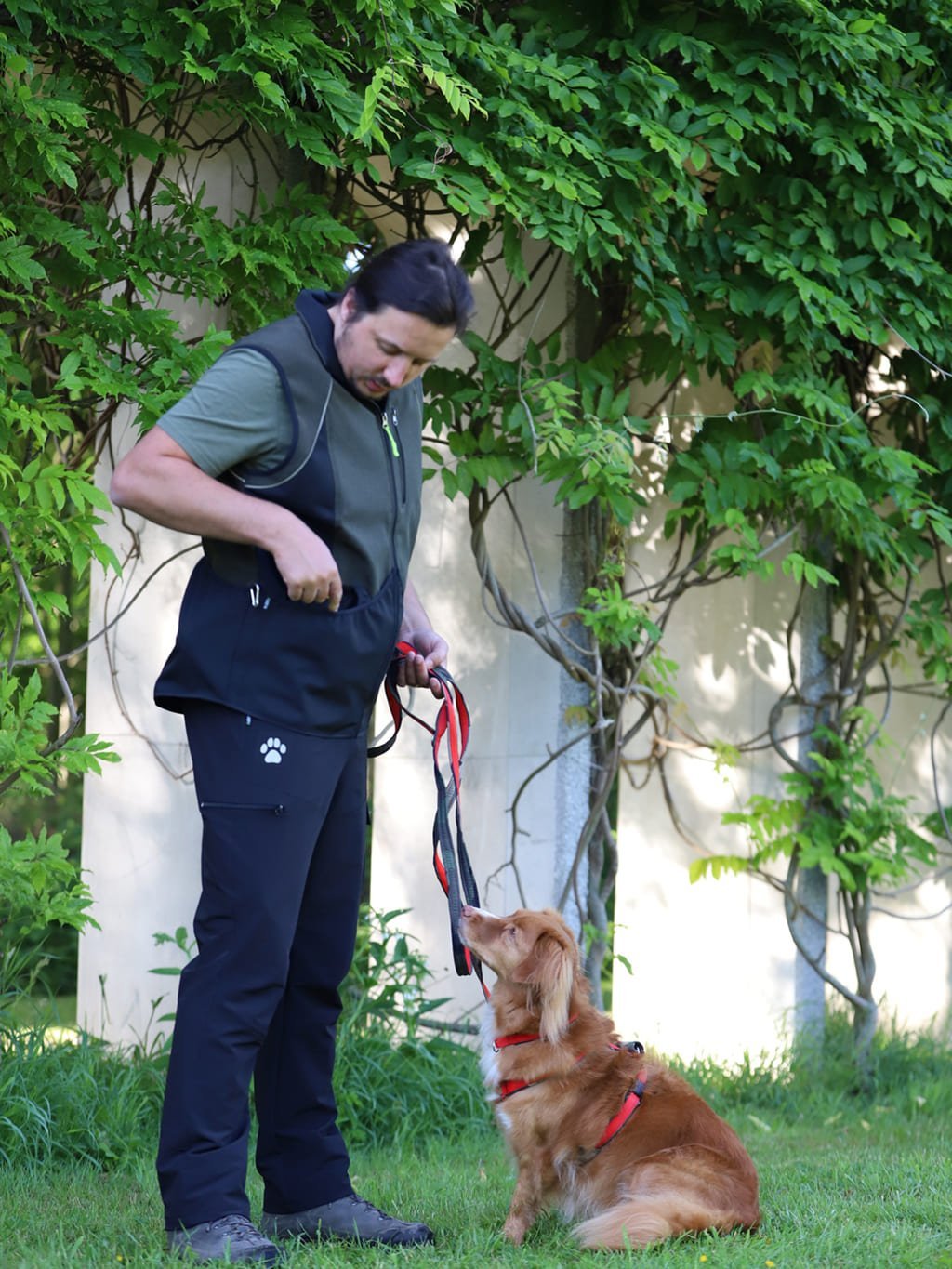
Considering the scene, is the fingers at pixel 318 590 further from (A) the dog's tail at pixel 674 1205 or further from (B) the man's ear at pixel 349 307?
(A) the dog's tail at pixel 674 1205

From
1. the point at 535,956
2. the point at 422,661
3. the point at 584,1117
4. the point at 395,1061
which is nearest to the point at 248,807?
the point at 422,661

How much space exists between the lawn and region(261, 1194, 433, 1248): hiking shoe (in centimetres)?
8

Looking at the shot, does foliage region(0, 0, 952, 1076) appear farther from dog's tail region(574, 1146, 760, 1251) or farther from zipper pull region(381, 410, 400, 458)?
dog's tail region(574, 1146, 760, 1251)

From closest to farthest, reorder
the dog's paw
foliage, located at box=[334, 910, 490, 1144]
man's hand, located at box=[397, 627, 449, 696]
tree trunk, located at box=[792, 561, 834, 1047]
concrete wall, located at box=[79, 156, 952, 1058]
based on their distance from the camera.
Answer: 1. the dog's paw
2. man's hand, located at box=[397, 627, 449, 696]
3. foliage, located at box=[334, 910, 490, 1144]
4. concrete wall, located at box=[79, 156, 952, 1058]
5. tree trunk, located at box=[792, 561, 834, 1047]

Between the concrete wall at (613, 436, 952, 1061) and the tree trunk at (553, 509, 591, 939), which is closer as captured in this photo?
the tree trunk at (553, 509, 591, 939)

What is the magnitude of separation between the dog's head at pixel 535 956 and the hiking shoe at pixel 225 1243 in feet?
2.79

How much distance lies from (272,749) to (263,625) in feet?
0.83

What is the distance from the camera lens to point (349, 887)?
3.34 meters

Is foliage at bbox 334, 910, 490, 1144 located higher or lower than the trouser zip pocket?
lower

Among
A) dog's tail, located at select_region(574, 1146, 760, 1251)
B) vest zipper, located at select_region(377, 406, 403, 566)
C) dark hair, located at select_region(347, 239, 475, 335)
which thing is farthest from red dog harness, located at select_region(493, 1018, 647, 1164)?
dark hair, located at select_region(347, 239, 475, 335)

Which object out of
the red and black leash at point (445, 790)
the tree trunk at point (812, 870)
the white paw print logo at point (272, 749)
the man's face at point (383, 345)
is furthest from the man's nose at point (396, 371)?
the tree trunk at point (812, 870)

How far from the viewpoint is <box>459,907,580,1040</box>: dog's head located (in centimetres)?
350

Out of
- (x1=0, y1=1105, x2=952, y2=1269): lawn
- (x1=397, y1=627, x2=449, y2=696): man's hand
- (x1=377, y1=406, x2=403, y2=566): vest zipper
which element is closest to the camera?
(x1=0, y1=1105, x2=952, y2=1269): lawn

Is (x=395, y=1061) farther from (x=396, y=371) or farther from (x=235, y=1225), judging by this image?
(x=396, y=371)
